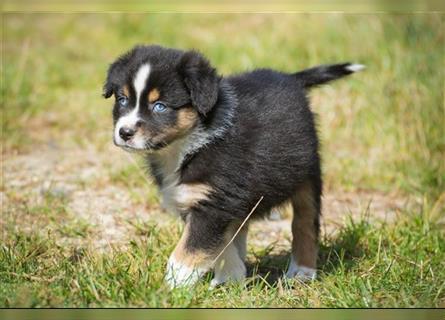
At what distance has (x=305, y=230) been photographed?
18.8 ft

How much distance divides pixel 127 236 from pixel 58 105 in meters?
3.93

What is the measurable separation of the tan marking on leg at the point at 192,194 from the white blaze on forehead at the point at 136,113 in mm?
414

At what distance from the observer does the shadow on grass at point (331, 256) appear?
584 cm

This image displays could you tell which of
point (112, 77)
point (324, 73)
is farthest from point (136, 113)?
point (324, 73)

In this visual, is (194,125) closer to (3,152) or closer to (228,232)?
(228,232)

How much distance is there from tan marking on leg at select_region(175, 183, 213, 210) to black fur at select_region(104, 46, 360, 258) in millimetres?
33

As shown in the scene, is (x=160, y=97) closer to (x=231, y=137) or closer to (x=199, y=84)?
(x=199, y=84)

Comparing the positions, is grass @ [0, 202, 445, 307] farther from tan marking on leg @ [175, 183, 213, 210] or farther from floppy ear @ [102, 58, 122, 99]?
floppy ear @ [102, 58, 122, 99]

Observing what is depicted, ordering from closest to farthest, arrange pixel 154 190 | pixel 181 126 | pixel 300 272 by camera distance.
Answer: pixel 181 126 < pixel 300 272 < pixel 154 190

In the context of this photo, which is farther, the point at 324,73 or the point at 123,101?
the point at 324,73

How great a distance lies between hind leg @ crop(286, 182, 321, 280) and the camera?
5691mm

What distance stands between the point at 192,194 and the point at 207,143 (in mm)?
369

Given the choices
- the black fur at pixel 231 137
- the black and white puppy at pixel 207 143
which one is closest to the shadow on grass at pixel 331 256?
the black and white puppy at pixel 207 143

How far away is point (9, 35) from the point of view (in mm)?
12172
